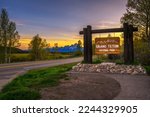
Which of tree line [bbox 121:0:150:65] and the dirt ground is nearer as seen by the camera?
the dirt ground

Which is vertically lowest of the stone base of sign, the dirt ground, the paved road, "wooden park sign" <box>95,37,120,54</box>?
the paved road

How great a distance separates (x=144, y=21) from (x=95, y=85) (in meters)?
19.6

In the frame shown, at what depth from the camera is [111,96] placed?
11.7 meters

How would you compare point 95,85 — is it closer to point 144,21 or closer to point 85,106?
point 85,106

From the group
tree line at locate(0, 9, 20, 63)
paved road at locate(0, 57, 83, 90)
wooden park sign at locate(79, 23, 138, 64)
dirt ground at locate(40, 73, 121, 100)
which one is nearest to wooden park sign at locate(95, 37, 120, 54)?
wooden park sign at locate(79, 23, 138, 64)

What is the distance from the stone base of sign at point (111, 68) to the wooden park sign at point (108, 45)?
1888mm

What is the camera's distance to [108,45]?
2312 centimetres

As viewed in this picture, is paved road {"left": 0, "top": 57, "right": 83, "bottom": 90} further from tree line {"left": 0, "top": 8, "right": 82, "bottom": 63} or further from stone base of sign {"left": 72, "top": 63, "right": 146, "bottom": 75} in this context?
tree line {"left": 0, "top": 8, "right": 82, "bottom": 63}

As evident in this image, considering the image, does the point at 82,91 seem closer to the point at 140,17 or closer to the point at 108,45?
the point at 108,45

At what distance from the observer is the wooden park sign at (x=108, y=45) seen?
22.9m

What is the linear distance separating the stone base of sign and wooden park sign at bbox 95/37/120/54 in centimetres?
189

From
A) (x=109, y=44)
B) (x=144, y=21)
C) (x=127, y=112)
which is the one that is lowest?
(x=127, y=112)

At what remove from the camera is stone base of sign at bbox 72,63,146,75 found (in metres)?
19.8

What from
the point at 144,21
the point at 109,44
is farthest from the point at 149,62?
the point at 144,21
